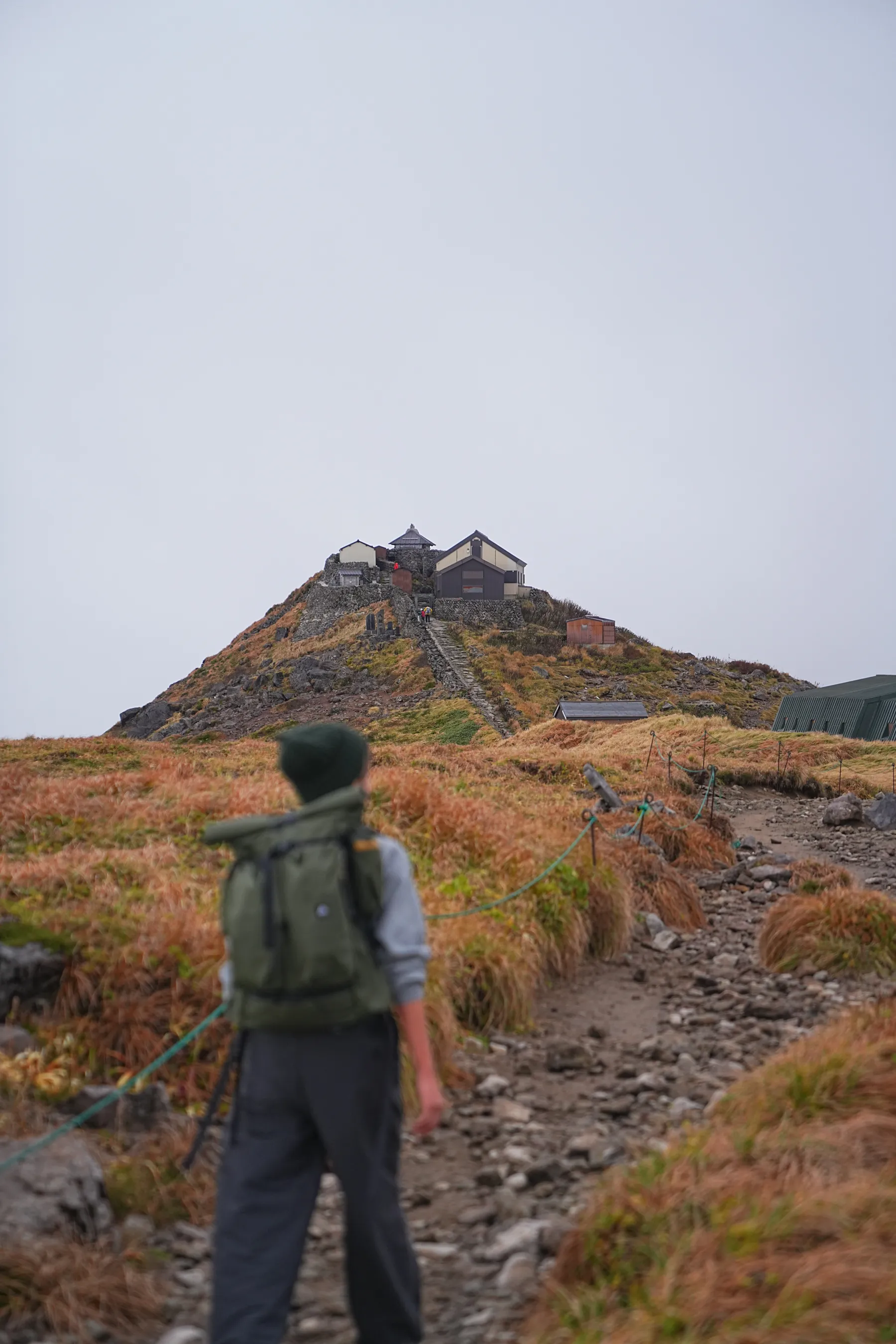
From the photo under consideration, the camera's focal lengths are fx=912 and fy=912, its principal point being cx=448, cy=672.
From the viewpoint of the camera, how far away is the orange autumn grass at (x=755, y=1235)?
2838 millimetres

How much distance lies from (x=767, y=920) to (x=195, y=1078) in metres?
5.87

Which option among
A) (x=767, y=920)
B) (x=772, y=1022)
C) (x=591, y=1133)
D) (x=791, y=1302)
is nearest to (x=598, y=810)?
(x=767, y=920)

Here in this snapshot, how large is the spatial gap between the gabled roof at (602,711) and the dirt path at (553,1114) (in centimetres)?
2662

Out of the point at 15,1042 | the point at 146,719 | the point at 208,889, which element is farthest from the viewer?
the point at 146,719

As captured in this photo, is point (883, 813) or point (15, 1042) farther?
point (883, 813)

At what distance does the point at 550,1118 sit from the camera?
559 centimetres

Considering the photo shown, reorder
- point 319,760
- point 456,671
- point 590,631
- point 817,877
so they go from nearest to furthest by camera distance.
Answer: point 319,760 < point 817,877 < point 456,671 < point 590,631

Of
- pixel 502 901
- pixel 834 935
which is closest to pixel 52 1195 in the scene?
pixel 502 901

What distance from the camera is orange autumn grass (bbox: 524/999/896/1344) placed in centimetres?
284

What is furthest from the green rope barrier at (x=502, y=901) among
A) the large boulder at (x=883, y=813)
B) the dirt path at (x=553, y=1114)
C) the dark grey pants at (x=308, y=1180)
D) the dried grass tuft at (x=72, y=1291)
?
the large boulder at (x=883, y=813)

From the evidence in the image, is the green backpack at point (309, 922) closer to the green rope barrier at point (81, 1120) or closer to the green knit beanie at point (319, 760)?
the green knit beanie at point (319, 760)

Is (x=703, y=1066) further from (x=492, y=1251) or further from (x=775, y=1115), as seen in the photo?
(x=492, y=1251)

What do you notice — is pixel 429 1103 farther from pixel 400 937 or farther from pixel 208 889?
pixel 208 889

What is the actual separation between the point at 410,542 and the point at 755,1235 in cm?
7065
